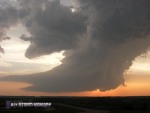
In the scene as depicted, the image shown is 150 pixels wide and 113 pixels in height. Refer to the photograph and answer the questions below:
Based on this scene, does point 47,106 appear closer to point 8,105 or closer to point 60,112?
point 8,105

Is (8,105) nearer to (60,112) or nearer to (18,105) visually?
(18,105)

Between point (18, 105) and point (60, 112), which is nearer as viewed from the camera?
point (60, 112)

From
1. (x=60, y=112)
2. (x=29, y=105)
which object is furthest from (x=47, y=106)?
(x=60, y=112)

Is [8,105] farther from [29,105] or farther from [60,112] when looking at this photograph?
[60,112]

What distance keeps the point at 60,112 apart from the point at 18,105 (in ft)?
99.5

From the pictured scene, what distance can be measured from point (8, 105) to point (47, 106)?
1423 centimetres

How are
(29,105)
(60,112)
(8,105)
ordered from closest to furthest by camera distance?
(60,112) < (8,105) < (29,105)

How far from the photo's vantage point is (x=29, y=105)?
12194 centimetres

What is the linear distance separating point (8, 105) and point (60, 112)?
26517mm

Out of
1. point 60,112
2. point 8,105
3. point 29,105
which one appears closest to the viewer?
point 60,112

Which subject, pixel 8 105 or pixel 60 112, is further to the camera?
pixel 8 105

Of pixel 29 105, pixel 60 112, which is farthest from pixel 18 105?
pixel 60 112

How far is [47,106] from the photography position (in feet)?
387

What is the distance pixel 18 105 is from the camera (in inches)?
4680
